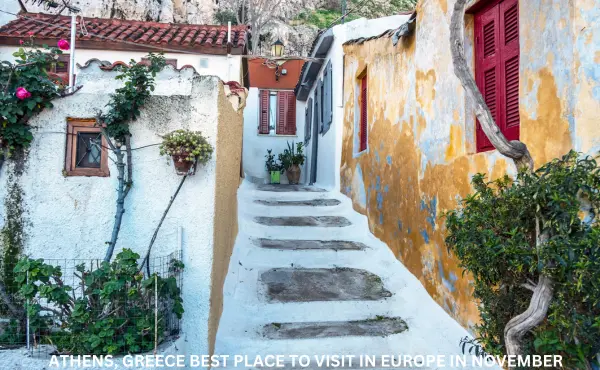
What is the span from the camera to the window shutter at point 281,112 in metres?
14.8

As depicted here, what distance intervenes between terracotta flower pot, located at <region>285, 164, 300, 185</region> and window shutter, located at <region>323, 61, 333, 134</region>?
9.51 ft

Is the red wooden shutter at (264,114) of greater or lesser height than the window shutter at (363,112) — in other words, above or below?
above

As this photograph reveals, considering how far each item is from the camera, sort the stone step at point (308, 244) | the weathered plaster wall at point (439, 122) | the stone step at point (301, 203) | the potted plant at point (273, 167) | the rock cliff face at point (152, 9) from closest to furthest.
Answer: the weathered plaster wall at point (439, 122), the stone step at point (308, 244), the stone step at point (301, 203), the potted plant at point (273, 167), the rock cliff face at point (152, 9)

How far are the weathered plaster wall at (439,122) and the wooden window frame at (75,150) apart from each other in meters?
3.15

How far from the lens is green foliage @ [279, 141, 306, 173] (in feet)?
43.3

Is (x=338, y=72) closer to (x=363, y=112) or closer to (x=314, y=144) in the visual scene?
(x=363, y=112)

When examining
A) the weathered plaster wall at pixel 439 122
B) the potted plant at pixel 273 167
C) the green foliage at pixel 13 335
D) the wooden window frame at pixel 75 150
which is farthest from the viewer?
the potted plant at pixel 273 167

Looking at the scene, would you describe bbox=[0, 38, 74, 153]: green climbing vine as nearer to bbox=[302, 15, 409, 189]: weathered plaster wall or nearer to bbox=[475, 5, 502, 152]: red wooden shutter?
bbox=[475, 5, 502, 152]: red wooden shutter

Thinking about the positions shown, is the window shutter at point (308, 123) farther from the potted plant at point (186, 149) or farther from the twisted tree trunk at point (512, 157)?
the twisted tree trunk at point (512, 157)

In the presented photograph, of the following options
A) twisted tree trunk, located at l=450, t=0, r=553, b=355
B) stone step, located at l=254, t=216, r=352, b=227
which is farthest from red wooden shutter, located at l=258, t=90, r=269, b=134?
twisted tree trunk, located at l=450, t=0, r=553, b=355

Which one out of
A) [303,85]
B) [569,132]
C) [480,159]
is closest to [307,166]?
[303,85]

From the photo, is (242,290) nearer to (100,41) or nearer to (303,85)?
(100,41)

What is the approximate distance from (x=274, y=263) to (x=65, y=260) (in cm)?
278

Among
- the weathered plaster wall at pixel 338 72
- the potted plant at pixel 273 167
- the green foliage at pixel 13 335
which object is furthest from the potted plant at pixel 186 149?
the potted plant at pixel 273 167
